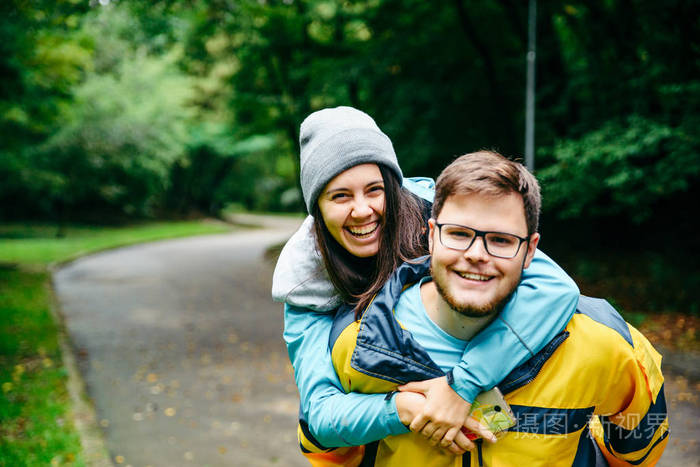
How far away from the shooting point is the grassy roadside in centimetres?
488

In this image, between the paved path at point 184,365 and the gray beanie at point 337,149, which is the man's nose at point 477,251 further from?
the paved path at point 184,365

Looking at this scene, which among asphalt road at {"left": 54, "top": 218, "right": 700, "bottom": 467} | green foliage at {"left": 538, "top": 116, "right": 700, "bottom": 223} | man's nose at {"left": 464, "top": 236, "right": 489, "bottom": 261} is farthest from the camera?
green foliage at {"left": 538, "top": 116, "right": 700, "bottom": 223}

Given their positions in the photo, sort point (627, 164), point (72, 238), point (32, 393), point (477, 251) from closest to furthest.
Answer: point (477, 251) < point (32, 393) < point (627, 164) < point (72, 238)

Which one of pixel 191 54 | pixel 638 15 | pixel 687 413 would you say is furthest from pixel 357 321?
pixel 191 54

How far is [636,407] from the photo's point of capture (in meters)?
1.84

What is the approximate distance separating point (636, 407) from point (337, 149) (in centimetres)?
138

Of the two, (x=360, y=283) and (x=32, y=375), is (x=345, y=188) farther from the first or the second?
(x=32, y=375)

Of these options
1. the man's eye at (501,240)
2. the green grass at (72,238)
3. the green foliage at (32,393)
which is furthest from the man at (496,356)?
the green grass at (72,238)

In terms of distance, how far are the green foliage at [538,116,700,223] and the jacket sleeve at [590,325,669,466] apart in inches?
262

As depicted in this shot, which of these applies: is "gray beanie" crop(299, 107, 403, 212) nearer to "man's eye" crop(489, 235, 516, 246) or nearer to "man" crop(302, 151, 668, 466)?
"man" crop(302, 151, 668, 466)

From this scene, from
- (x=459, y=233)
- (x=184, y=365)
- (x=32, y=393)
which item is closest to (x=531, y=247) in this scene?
(x=459, y=233)

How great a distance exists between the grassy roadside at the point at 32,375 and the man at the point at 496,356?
3.94 m

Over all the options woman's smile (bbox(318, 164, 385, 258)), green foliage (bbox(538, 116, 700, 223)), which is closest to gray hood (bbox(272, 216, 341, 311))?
woman's smile (bbox(318, 164, 385, 258))

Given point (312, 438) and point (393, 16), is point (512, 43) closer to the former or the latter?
point (393, 16)
